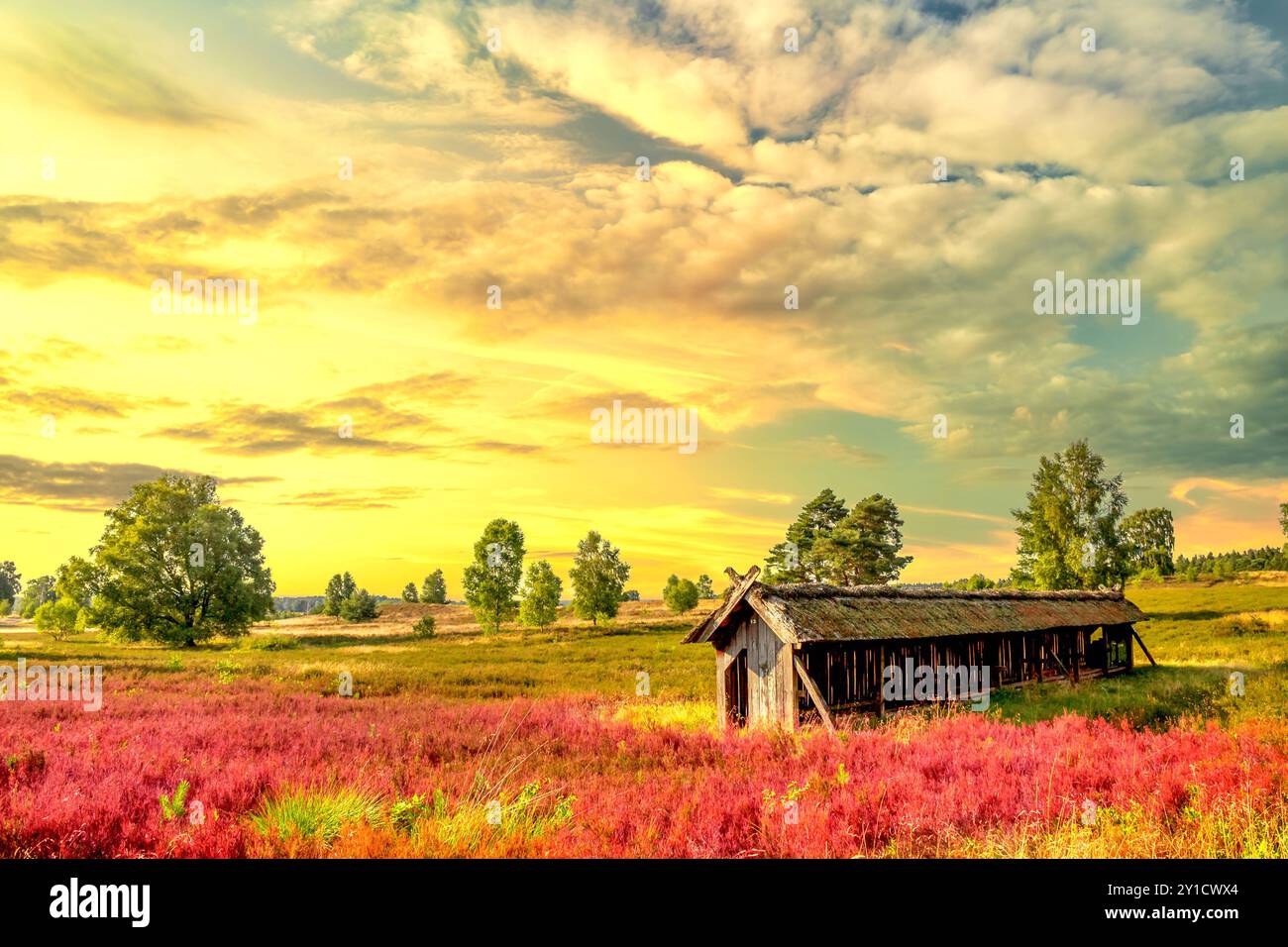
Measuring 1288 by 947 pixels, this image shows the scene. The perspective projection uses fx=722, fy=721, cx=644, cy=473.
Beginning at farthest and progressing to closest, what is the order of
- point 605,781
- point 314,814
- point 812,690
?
point 812,690 < point 605,781 < point 314,814

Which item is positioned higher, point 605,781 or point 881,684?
point 605,781

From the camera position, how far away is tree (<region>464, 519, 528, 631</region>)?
58.0 m

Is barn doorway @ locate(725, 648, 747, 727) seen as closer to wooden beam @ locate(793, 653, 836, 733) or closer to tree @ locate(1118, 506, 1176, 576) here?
wooden beam @ locate(793, 653, 836, 733)

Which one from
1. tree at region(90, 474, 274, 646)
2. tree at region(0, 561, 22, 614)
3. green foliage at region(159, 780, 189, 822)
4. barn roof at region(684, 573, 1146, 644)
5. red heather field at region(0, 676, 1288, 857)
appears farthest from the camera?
tree at region(0, 561, 22, 614)

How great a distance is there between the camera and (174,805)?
Answer: 7.51 metres

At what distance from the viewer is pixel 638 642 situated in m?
49.8

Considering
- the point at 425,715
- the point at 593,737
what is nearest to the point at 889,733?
the point at 593,737

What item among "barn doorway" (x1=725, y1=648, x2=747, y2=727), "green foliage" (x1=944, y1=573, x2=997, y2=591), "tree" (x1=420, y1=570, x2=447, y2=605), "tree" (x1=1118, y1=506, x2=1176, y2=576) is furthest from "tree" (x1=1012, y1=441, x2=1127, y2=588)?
"tree" (x1=420, y1=570, x2=447, y2=605)

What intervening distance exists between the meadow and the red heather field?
37 mm

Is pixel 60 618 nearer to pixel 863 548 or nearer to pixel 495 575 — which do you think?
pixel 495 575

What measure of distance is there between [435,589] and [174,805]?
394 feet

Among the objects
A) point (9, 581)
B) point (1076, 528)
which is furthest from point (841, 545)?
point (9, 581)

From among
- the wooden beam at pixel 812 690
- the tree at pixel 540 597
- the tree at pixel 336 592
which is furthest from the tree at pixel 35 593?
the wooden beam at pixel 812 690
